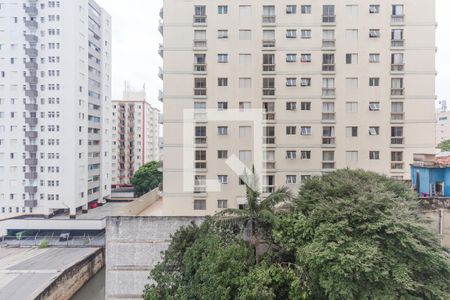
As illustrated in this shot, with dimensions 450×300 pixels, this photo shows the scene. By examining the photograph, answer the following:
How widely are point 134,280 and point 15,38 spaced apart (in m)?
31.7

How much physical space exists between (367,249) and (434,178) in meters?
8.28

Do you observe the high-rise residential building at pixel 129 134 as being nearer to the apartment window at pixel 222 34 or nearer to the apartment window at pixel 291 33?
the apartment window at pixel 222 34

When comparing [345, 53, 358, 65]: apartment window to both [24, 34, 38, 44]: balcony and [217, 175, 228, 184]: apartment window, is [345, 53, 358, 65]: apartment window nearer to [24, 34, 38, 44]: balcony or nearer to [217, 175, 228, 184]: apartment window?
[217, 175, 228, 184]: apartment window

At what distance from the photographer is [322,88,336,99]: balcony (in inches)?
606

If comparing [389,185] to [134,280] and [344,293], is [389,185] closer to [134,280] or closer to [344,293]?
[344,293]

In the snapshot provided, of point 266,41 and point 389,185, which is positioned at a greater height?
point 266,41

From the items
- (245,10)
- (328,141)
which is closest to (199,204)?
(328,141)

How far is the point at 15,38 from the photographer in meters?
28.5

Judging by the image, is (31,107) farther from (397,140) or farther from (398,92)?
(397,140)

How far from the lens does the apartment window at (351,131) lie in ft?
50.8

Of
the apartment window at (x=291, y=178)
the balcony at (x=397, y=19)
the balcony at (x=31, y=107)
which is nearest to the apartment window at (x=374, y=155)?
the apartment window at (x=291, y=178)

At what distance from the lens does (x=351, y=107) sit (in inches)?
608

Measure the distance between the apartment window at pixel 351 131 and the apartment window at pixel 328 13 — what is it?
21.3 feet

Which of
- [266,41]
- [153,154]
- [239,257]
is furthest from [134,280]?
[153,154]
